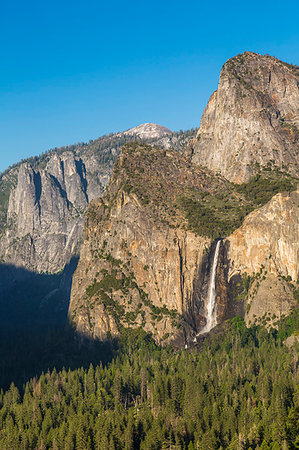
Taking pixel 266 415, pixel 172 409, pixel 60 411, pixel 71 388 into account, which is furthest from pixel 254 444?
pixel 71 388

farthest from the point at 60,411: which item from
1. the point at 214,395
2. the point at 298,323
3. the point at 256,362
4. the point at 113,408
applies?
the point at 298,323

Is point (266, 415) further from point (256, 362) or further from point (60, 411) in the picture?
point (60, 411)

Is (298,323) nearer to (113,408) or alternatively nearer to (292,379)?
(292,379)

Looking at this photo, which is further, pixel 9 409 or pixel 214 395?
pixel 9 409

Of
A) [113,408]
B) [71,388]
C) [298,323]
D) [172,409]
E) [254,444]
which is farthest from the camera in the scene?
[298,323]

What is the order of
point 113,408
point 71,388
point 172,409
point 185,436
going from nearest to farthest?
point 185,436 → point 172,409 → point 113,408 → point 71,388

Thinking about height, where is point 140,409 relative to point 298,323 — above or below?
below
